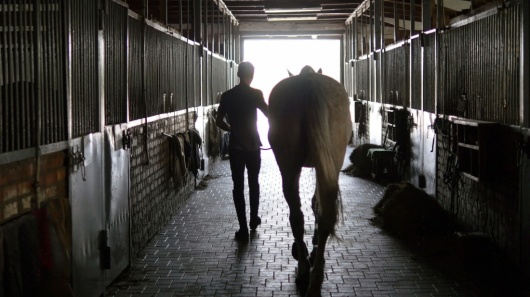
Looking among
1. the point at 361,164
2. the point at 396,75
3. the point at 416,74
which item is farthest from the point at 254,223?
the point at 361,164

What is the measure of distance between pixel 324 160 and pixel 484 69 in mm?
A: 2008

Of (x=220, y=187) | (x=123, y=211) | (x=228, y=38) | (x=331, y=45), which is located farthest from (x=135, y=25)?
(x=331, y=45)

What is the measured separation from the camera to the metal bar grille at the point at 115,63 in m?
4.67

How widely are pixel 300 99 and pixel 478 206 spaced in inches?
81.8

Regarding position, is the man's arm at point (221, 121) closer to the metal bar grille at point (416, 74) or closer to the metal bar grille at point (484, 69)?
the metal bar grille at point (484, 69)

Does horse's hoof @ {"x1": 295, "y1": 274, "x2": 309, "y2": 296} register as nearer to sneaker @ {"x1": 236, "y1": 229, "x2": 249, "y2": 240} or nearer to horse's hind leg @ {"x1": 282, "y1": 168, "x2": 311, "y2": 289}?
horse's hind leg @ {"x1": 282, "y1": 168, "x2": 311, "y2": 289}

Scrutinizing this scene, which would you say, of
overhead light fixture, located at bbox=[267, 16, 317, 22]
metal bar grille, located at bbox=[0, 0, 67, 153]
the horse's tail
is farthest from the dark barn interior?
overhead light fixture, located at bbox=[267, 16, 317, 22]

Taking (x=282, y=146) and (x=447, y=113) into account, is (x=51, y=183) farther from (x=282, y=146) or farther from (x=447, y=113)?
(x=447, y=113)

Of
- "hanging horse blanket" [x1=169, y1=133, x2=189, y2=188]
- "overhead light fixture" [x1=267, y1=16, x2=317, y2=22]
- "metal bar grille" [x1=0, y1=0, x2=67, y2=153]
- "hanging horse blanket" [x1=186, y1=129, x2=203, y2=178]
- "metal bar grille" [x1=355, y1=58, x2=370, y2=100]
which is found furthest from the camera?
"overhead light fixture" [x1=267, y1=16, x2=317, y2=22]

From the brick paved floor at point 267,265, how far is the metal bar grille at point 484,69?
4.18 ft

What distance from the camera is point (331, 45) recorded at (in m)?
24.3

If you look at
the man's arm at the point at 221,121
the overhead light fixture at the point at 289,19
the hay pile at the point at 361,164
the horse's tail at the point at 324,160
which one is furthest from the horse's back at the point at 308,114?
the overhead light fixture at the point at 289,19

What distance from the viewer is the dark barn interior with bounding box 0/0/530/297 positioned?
3029 millimetres

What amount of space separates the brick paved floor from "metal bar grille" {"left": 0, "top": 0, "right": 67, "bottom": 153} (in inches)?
58.6
